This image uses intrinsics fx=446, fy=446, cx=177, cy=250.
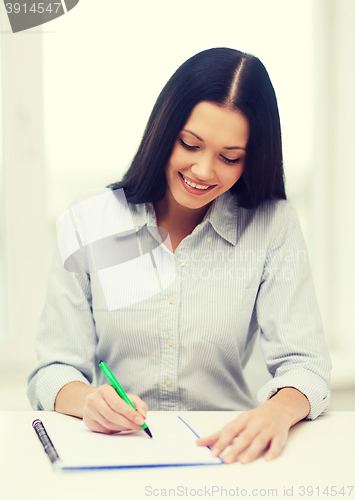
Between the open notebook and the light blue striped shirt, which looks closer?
the open notebook

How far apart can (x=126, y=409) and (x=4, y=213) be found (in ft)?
2.38

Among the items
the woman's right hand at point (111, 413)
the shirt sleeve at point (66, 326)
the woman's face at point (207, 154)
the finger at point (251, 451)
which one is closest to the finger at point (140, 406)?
the woman's right hand at point (111, 413)

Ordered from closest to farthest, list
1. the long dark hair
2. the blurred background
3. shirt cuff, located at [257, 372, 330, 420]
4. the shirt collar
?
1. shirt cuff, located at [257, 372, 330, 420]
2. the long dark hair
3. the shirt collar
4. the blurred background

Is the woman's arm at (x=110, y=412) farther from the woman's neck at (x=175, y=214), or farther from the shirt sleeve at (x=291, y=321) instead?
the woman's neck at (x=175, y=214)

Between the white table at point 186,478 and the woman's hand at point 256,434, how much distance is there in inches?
0.5

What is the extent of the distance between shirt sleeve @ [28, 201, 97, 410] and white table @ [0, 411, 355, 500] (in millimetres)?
239

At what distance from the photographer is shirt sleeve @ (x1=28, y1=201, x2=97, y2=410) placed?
819 millimetres

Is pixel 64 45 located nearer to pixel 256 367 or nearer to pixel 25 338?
pixel 25 338

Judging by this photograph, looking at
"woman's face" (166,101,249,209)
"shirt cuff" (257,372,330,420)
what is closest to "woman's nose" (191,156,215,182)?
"woman's face" (166,101,249,209)

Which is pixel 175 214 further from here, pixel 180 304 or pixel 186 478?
pixel 186 478

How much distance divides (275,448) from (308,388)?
0.19 metres

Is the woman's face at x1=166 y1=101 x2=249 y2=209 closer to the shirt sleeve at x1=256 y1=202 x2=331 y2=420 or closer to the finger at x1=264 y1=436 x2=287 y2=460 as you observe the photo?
the shirt sleeve at x1=256 y1=202 x2=331 y2=420

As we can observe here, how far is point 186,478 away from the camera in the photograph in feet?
1.57

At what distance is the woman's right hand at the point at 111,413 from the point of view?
1.84 ft
